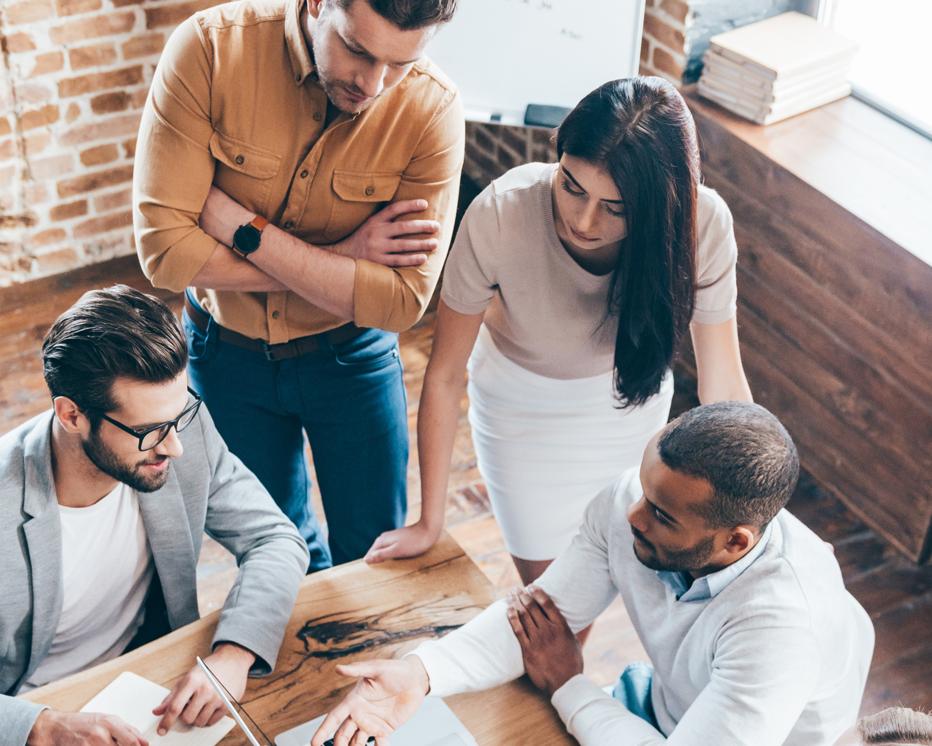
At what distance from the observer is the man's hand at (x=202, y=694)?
1621 millimetres

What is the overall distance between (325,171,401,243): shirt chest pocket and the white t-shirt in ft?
2.05

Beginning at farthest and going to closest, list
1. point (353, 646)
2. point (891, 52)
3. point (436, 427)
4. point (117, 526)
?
point (891, 52), point (436, 427), point (117, 526), point (353, 646)

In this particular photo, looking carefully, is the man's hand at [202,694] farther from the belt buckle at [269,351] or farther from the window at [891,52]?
the window at [891,52]

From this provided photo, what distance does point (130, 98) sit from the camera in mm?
3811

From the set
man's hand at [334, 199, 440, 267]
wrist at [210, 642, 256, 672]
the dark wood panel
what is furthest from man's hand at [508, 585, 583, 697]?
the dark wood panel

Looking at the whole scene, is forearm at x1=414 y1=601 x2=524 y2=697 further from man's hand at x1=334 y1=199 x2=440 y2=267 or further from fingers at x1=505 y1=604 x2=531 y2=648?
man's hand at x1=334 y1=199 x2=440 y2=267

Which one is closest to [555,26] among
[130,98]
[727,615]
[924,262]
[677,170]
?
[924,262]

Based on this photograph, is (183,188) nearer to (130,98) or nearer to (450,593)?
(450,593)

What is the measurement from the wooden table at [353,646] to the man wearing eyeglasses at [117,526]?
0.04 m

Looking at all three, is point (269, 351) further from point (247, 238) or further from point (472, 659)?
point (472, 659)

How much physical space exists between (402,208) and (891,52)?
71.6 inches

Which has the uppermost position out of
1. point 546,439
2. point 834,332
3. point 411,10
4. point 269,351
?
point 411,10

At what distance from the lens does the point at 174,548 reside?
1.92m

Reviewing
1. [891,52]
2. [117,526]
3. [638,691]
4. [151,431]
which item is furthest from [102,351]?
[891,52]
